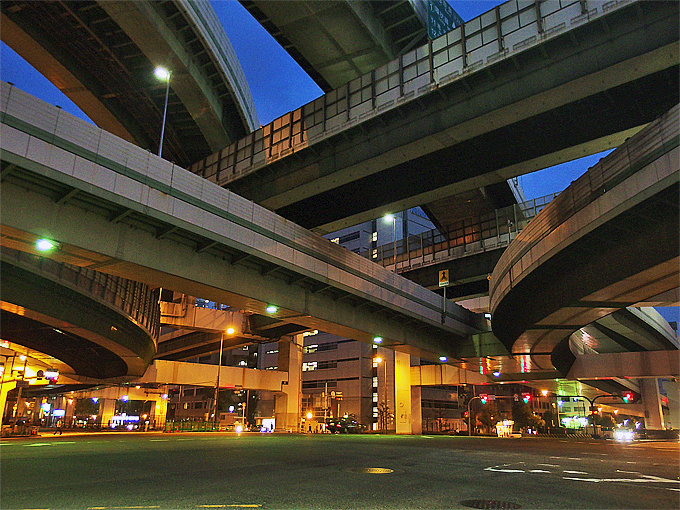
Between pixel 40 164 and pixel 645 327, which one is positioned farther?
pixel 645 327

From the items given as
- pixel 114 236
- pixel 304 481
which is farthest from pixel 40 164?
pixel 304 481

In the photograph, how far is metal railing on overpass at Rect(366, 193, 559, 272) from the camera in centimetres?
3706

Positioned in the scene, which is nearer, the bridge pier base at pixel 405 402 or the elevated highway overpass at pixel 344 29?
the elevated highway overpass at pixel 344 29

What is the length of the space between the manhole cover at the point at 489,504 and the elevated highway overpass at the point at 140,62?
26.4m

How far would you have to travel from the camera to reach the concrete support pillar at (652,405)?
7050 cm

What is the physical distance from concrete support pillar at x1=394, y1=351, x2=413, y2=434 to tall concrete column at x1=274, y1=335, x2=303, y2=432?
610 inches

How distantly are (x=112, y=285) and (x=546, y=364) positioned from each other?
33.7 m

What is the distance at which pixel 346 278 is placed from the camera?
24.1 meters

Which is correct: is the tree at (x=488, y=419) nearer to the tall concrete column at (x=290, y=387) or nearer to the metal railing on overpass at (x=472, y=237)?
the tall concrete column at (x=290, y=387)

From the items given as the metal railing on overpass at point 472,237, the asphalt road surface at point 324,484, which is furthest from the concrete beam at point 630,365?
the asphalt road surface at point 324,484

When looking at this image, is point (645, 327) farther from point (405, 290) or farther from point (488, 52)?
point (488, 52)

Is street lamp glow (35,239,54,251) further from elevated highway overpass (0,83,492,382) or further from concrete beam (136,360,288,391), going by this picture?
concrete beam (136,360,288,391)

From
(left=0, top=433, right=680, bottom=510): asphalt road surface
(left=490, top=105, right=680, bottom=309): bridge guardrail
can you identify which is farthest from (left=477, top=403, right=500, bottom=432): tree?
(left=0, top=433, right=680, bottom=510): asphalt road surface

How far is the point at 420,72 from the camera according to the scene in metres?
21.1
